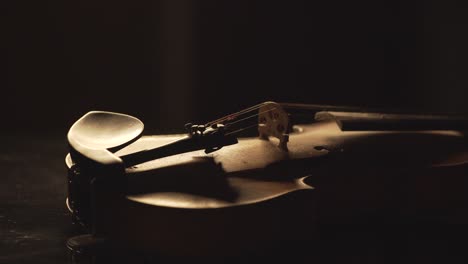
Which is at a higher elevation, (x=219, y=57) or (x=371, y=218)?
(x=219, y=57)

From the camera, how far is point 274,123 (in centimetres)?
179

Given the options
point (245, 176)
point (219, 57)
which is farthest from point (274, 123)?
point (219, 57)

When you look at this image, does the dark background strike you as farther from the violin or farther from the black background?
the violin

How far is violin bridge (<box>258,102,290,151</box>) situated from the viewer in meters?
1.76

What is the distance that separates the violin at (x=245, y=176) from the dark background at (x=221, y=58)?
1985mm

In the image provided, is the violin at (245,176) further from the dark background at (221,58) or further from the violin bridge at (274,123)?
the dark background at (221,58)

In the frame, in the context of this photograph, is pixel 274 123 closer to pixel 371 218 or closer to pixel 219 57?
pixel 371 218

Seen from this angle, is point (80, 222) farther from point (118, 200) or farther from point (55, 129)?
point (55, 129)

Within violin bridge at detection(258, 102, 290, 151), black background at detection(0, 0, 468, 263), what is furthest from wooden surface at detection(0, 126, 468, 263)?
black background at detection(0, 0, 468, 263)

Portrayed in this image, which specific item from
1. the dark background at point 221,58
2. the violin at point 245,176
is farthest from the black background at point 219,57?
the violin at point 245,176

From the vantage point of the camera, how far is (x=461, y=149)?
1.90m

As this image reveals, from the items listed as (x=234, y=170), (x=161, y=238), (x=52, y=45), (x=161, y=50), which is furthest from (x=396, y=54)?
(x=161, y=238)

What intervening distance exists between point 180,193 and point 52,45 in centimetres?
267

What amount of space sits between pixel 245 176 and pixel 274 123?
0.91ft
